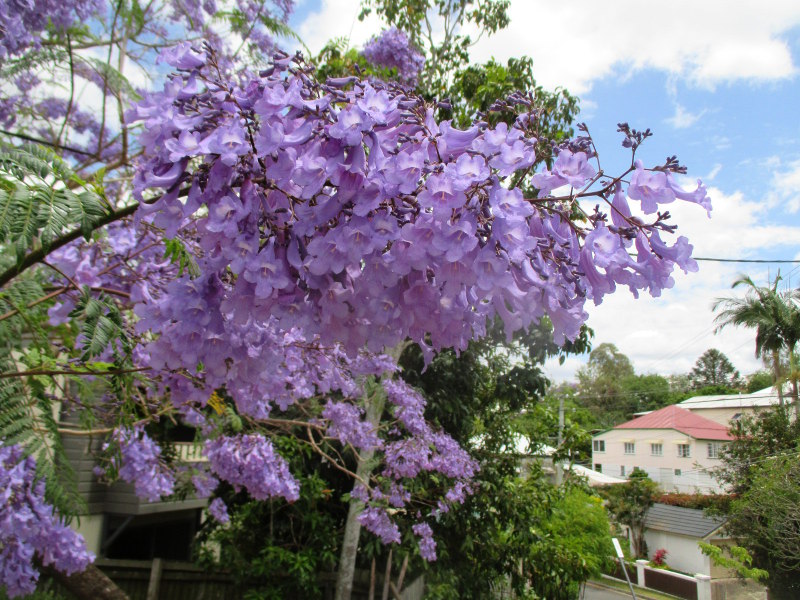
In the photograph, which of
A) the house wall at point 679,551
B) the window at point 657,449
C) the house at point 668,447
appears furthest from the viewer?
the window at point 657,449

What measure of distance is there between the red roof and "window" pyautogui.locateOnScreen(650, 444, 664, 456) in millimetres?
1211

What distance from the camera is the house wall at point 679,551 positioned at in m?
24.8

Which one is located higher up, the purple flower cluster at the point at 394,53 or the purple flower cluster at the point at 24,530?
the purple flower cluster at the point at 394,53

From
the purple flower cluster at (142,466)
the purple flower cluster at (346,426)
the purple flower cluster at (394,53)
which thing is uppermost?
the purple flower cluster at (394,53)

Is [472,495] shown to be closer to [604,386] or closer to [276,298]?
[276,298]

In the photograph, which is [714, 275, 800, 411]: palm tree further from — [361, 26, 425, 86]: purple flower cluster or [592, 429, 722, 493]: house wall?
[361, 26, 425, 86]: purple flower cluster

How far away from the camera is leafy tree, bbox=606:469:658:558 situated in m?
28.0

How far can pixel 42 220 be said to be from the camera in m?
1.17

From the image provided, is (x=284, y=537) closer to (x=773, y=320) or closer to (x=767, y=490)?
(x=767, y=490)

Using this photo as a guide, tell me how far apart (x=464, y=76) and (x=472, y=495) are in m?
6.11

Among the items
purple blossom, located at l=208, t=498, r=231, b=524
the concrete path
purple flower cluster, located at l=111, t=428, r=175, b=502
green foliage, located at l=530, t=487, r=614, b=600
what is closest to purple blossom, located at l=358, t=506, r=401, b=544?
purple blossom, located at l=208, t=498, r=231, b=524

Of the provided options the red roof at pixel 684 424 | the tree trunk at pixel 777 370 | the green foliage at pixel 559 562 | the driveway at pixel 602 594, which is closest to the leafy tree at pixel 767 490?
the tree trunk at pixel 777 370

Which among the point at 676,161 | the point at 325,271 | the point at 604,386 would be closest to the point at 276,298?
the point at 325,271

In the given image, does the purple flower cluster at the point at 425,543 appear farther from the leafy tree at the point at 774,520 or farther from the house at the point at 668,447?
the house at the point at 668,447
